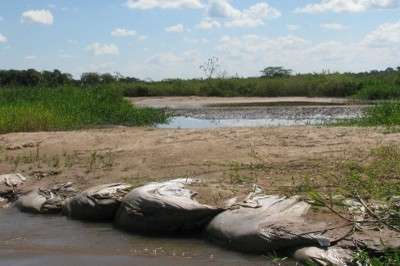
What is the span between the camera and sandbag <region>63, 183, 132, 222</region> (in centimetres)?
739

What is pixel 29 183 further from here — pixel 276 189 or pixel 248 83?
pixel 248 83

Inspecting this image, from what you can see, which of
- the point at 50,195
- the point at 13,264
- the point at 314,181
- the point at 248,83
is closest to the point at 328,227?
the point at 314,181

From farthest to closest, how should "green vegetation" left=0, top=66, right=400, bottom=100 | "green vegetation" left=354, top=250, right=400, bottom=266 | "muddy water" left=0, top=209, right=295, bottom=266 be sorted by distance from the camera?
"green vegetation" left=0, top=66, right=400, bottom=100, "muddy water" left=0, top=209, right=295, bottom=266, "green vegetation" left=354, top=250, right=400, bottom=266

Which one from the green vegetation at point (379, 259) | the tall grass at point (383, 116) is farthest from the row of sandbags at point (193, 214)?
the tall grass at point (383, 116)

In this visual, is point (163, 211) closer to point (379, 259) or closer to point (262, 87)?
point (379, 259)

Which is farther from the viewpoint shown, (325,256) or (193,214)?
(193,214)

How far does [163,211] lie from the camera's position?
6.67 meters

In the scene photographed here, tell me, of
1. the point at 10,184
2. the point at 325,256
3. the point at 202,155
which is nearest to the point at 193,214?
the point at 325,256

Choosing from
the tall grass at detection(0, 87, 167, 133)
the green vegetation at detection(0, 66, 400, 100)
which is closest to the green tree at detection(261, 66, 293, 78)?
the green vegetation at detection(0, 66, 400, 100)

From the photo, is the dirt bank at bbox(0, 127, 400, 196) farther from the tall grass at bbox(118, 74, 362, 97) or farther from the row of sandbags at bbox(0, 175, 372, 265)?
the tall grass at bbox(118, 74, 362, 97)

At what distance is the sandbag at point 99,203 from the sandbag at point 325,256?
2.64m

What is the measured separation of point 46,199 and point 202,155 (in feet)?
7.12

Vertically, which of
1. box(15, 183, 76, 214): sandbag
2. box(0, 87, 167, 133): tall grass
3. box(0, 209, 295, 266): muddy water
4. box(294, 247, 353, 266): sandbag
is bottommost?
box(0, 209, 295, 266): muddy water

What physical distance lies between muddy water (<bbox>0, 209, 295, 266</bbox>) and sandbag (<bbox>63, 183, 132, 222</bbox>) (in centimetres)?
14
